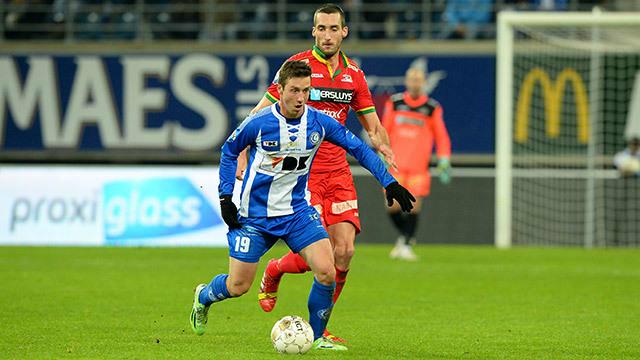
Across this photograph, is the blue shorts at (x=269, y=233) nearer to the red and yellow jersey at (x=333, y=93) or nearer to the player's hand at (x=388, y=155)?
the player's hand at (x=388, y=155)

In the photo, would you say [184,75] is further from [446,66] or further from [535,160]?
[535,160]

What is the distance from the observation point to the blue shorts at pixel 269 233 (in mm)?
8023

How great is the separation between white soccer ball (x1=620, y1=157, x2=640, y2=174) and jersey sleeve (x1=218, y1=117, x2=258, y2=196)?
13148 mm

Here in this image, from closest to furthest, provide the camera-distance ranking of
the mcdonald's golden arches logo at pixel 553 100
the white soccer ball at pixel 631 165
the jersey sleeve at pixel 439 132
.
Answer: the jersey sleeve at pixel 439 132, the white soccer ball at pixel 631 165, the mcdonald's golden arches logo at pixel 553 100

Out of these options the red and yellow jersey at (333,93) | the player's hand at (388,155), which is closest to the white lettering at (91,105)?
the red and yellow jersey at (333,93)

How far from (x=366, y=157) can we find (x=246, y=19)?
14711mm

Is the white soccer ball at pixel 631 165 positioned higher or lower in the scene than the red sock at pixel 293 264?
lower

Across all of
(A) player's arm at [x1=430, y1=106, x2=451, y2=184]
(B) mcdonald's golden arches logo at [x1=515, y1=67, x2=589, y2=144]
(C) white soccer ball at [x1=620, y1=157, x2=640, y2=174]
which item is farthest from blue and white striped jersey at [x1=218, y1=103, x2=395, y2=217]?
(C) white soccer ball at [x1=620, y1=157, x2=640, y2=174]

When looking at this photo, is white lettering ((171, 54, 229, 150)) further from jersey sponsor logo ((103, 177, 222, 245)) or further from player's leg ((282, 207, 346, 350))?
player's leg ((282, 207, 346, 350))

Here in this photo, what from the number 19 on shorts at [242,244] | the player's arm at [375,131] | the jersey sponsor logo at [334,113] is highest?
the jersey sponsor logo at [334,113]

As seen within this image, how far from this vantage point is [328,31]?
28.7ft

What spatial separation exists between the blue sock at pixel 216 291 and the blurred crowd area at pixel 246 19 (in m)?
13.6

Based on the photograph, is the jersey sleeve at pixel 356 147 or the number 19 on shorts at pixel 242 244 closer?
the jersey sleeve at pixel 356 147

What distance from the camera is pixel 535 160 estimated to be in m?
20.2
